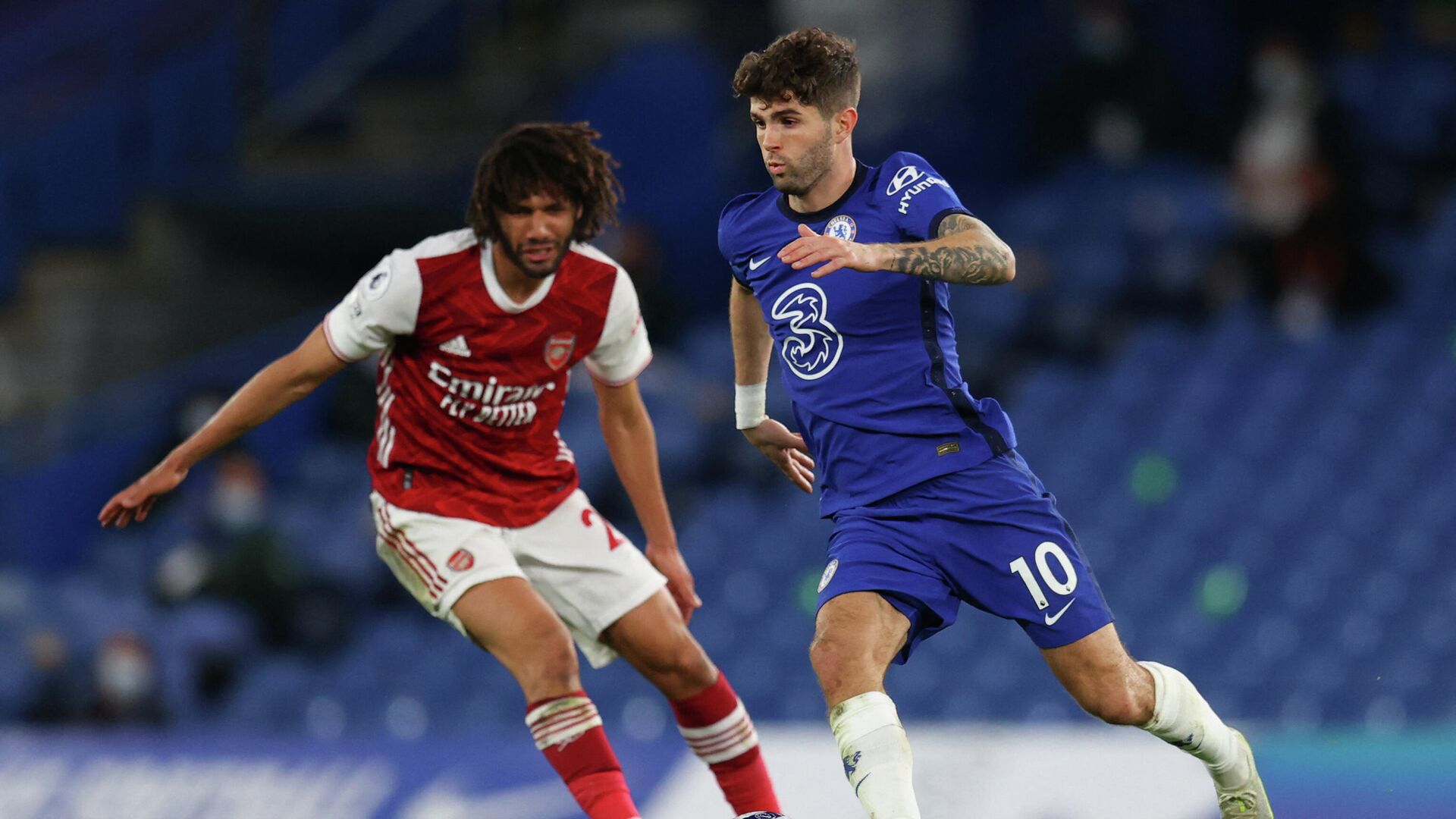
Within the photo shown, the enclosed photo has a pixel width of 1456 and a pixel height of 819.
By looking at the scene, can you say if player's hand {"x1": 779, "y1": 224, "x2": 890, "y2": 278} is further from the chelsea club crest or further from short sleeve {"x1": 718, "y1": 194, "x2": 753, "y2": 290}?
short sleeve {"x1": 718, "y1": 194, "x2": 753, "y2": 290}

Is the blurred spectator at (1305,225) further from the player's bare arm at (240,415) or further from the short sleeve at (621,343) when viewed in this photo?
the player's bare arm at (240,415)

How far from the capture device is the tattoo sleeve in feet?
14.5

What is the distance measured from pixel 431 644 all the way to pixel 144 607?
2.07m

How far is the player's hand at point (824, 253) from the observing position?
164 inches

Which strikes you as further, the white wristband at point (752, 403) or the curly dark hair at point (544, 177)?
the white wristband at point (752, 403)

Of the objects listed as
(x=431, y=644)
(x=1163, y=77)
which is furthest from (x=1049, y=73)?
(x=431, y=644)

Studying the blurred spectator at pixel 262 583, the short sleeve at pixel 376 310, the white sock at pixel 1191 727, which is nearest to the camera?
the white sock at pixel 1191 727

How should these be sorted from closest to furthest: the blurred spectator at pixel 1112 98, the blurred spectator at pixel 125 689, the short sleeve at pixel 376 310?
1. the short sleeve at pixel 376 310
2. the blurred spectator at pixel 125 689
3. the blurred spectator at pixel 1112 98

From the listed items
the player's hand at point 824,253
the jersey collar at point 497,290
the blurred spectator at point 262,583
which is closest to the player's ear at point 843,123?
the player's hand at point 824,253

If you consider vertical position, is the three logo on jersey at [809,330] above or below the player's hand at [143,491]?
above

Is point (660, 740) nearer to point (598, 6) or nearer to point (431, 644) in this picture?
point (431, 644)

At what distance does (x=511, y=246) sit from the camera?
515 cm

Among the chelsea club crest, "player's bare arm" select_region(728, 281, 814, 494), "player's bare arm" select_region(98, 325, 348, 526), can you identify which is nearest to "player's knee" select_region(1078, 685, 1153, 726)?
"player's bare arm" select_region(728, 281, 814, 494)

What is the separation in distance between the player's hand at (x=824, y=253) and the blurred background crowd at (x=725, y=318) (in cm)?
549
